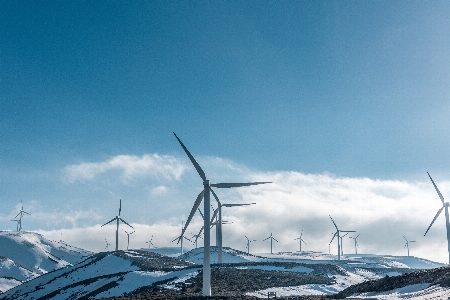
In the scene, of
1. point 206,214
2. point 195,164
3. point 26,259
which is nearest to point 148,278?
point 195,164

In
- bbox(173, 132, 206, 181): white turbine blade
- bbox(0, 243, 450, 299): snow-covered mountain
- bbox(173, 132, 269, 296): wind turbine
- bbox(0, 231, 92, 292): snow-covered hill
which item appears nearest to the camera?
bbox(173, 132, 269, 296): wind turbine

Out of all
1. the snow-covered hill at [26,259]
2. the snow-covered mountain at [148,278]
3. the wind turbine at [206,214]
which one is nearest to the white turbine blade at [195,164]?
the wind turbine at [206,214]

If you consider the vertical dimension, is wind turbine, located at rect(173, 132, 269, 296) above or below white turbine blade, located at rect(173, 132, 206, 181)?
below

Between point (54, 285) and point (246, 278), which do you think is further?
point (54, 285)

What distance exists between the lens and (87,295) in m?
66.4

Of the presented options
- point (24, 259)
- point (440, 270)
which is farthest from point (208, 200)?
point (24, 259)

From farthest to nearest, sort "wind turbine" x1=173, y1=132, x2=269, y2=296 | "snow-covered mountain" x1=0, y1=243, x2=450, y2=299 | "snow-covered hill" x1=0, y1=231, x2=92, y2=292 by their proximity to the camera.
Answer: "snow-covered hill" x1=0, y1=231, x2=92, y2=292
"snow-covered mountain" x1=0, y1=243, x2=450, y2=299
"wind turbine" x1=173, y1=132, x2=269, y2=296

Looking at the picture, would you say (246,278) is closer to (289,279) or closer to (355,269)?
(289,279)

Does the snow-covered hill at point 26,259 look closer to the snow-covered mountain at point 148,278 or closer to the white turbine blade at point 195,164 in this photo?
the snow-covered mountain at point 148,278

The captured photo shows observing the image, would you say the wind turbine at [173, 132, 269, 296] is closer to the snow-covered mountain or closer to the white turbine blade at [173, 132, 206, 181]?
the white turbine blade at [173, 132, 206, 181]


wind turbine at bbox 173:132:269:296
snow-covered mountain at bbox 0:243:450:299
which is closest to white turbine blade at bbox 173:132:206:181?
wind turbine at bbox 173:132:269:296

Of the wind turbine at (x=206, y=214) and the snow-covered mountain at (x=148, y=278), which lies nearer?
the wind turbine at (x=206, y=214)

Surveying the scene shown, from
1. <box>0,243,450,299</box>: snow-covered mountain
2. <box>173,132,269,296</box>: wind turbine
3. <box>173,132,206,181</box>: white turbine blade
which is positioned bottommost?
<box>0,243,450,299</box>: snow-covered mountain

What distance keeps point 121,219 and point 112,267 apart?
26989 millimetres
